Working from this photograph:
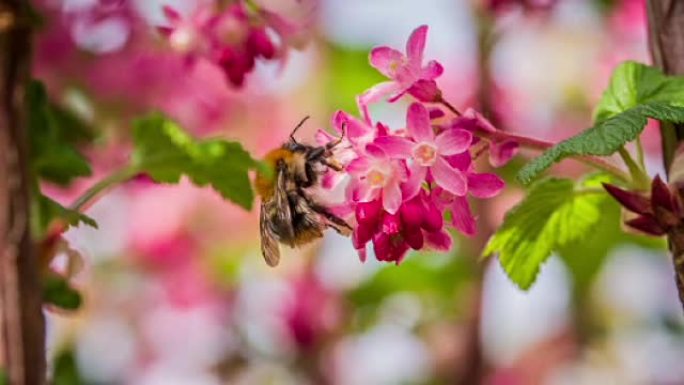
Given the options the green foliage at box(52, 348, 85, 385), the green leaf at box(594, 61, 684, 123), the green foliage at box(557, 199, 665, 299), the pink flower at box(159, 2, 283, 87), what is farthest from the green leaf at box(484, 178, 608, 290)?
the green foliage at box(557, 199, 665, 299)

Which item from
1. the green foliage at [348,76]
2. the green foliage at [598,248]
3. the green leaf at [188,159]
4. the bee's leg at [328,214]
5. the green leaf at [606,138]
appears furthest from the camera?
the green foliage at [348,76]

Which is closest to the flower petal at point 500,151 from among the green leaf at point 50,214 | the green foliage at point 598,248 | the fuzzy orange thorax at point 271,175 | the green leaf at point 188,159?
the fuzzy orange thorax at point 271,175

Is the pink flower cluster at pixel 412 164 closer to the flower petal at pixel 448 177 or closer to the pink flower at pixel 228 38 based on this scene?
the flower petal at pixel 448 177

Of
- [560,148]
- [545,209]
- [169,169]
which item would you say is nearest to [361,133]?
[560,148]

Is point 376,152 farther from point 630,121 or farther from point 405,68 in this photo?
point 630,121

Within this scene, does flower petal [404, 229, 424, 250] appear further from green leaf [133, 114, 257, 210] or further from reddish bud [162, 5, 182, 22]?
reddish bud [162, 5, 182, 22]

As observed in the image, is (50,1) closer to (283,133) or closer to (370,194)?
(283,133)

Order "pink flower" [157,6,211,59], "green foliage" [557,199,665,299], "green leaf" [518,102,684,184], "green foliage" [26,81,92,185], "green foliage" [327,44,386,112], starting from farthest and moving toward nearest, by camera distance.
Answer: "green foliage" [327,44,386,112]
"green foliage" [557,199,665,299]
"pink flower" [157,6,211,59]
"green foliage" [26,81,92,185]
"green leaf" [518,102,684,184]
